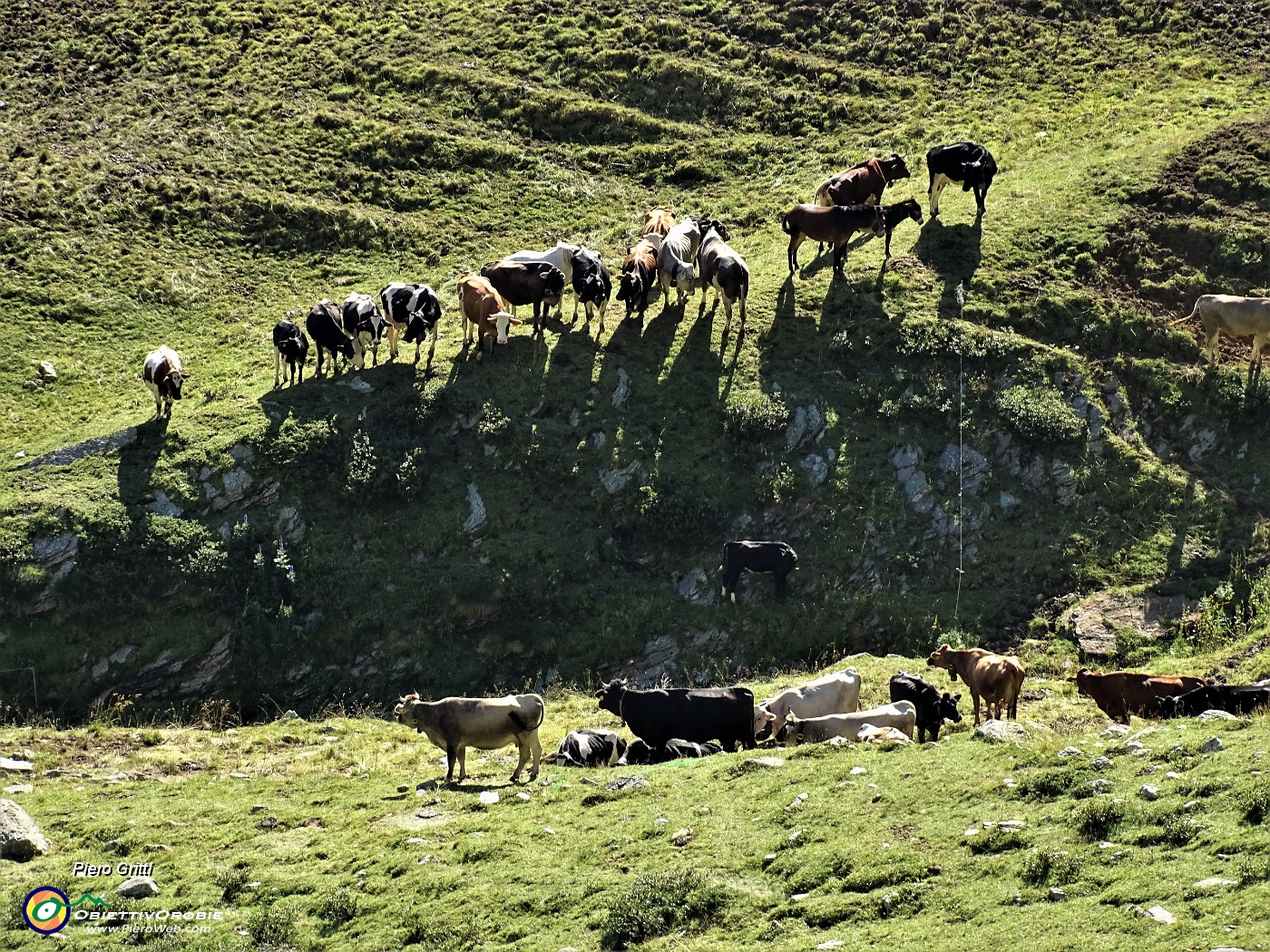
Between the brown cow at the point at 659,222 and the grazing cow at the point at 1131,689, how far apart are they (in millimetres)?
19549

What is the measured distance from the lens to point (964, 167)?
36.8m

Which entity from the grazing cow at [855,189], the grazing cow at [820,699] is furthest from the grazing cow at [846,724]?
the grazing cow at [855,189]

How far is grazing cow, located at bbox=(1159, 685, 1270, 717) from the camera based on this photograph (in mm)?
19000

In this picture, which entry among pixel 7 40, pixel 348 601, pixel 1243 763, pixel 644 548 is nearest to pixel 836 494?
pixel 644 548

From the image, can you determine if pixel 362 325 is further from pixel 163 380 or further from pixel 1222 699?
pixel 1222 699

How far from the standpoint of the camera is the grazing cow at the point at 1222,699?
19000mm

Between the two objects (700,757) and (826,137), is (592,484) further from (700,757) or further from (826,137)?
(826,137)

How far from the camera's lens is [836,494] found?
1137 inches

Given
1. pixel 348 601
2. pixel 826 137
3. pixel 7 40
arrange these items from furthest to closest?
pixel 7 40 → pixel 826 137 → pixel 348 601

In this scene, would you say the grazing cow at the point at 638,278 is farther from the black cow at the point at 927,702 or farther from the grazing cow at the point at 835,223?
the black cow at the point at 927,702

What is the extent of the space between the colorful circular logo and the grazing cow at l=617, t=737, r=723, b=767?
793 cm

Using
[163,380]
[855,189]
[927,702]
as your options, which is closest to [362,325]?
[163,380]

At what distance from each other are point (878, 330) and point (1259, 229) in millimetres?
11409

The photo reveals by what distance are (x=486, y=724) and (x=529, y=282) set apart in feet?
52.0
